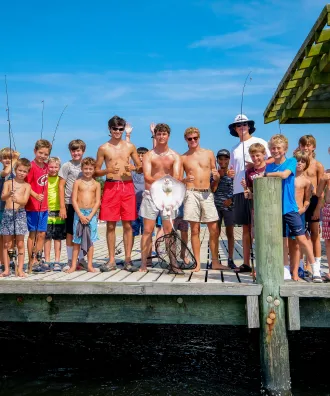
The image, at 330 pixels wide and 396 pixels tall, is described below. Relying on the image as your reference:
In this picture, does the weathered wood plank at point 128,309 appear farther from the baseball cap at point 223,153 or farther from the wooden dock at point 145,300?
the baseball cap at point 223,153

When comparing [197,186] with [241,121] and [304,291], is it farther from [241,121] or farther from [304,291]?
[304,291]

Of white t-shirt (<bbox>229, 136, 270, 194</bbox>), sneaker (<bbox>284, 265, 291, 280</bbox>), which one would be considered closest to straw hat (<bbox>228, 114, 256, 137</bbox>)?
white t-shirt (<bbox>229, 136, 270, 194</bbox>)

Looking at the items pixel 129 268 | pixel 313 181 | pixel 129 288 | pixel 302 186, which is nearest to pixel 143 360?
pixel 129 268

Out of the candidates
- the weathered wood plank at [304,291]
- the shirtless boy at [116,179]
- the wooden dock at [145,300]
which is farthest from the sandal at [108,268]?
the weathered wood plank at [304,291]

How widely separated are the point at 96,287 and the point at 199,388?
152cm

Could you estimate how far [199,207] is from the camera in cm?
637

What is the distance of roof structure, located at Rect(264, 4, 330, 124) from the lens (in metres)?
7.15

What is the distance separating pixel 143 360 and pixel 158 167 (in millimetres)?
2351

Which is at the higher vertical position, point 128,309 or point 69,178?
point 69,178

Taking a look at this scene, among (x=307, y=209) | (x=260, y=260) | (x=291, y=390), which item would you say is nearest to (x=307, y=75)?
(x=307, y=209)

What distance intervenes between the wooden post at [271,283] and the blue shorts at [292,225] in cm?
58

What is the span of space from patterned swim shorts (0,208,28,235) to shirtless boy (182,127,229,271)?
1.89 meters

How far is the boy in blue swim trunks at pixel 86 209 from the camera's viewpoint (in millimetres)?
6438

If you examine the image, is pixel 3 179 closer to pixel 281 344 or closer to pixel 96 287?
pixel 96 287
